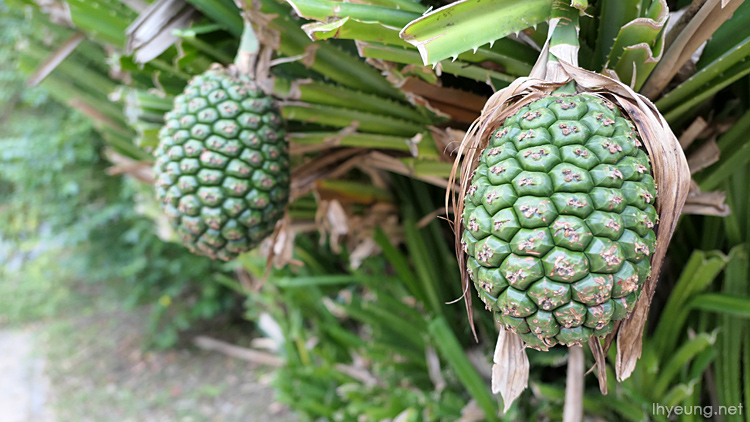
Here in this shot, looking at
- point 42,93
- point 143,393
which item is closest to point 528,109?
point 42,93

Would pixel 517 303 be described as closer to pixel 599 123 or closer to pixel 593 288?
pixel 593 288

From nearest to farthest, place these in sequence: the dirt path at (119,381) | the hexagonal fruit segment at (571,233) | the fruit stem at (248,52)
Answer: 1. the hexagonal fruit segment at (571,233)
2. the fruit stem at (248,52)
3. the dirt path at (119,381)

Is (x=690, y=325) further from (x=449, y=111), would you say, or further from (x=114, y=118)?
(x=114, y=118)

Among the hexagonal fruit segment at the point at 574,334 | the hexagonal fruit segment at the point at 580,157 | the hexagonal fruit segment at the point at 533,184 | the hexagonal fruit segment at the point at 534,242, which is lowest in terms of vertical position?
the hexagonal fruit segment at the point at 574,334

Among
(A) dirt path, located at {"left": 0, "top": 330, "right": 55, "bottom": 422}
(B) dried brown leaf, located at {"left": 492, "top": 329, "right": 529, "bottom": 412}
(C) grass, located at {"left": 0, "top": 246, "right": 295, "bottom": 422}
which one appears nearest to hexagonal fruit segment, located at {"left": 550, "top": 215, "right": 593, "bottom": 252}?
(B) dried brown leaf, located at {"left": 492, "top": 329, "right": 529, "bottom": 412}

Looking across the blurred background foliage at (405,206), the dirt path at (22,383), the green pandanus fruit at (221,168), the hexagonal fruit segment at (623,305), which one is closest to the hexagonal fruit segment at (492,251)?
the hexagonal fruit segment at (623,305)

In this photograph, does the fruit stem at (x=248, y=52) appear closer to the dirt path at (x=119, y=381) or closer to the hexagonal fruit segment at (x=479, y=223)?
the hexagonal fruit segment at (x=479, y=223)
